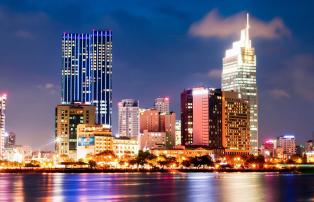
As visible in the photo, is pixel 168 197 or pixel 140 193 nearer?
pixel 168 197

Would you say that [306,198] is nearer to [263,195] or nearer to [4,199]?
[263,195]

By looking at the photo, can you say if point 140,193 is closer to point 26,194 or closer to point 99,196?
point 99,196

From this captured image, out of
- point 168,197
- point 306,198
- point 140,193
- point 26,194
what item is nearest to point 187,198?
point 168,197

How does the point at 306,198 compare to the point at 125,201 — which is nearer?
the point at 125,201

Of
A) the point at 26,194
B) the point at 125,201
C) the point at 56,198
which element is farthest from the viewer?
the point at 26,194

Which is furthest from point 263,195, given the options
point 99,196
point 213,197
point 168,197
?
point 99,196

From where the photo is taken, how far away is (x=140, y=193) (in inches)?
3425

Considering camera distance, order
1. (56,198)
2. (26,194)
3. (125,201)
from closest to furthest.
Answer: (125,201) → (56,198) → (26,194)

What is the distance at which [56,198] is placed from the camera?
78.1 m

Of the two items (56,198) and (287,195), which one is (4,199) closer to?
(56,198)

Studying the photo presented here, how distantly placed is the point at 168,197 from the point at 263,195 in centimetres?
1342

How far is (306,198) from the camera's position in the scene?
81812 mm

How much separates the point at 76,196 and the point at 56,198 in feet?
12.9

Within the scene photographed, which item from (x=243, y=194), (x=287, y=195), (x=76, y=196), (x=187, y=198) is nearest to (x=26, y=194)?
(x=76, y=196)
